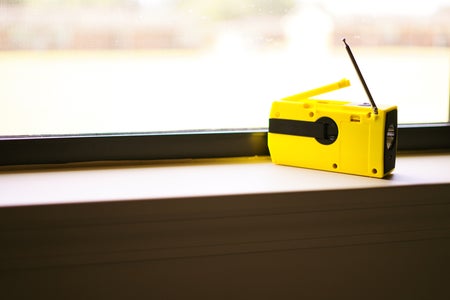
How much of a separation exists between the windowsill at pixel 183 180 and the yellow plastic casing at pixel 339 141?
19 mm

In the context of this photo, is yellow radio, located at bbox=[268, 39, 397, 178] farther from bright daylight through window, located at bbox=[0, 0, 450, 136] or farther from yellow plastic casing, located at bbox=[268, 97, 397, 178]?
bright daylight through window, located at bbox=[0, 0, 450, 136]

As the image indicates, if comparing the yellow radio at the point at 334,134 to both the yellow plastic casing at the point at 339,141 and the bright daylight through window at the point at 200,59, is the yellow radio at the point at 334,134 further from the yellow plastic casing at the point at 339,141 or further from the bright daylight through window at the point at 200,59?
the bright daylight through window at the point at 200,59

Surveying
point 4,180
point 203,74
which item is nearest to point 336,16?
point 203,74

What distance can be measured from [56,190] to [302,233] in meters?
0.39

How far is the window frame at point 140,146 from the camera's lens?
1.03m

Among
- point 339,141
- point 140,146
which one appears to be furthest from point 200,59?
point 339,141

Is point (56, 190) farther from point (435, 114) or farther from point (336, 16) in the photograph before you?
point (435, 114)

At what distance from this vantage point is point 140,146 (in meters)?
1.07

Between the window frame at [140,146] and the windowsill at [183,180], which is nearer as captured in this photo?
the windowsill at [183,180]

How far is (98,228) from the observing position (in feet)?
2.83

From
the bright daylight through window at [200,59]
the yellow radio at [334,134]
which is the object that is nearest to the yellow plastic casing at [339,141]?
the yellow radio at [334,134]

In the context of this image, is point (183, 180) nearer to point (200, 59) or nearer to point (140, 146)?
point (140, 146)

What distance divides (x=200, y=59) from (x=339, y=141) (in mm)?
313

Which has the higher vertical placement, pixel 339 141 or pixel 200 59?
pixel 200 59
